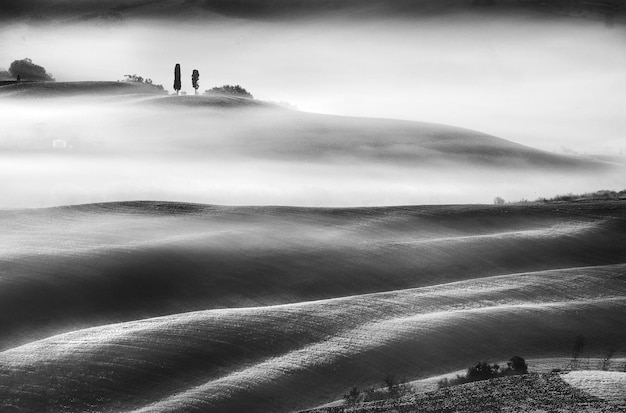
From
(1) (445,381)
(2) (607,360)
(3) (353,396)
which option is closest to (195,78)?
(2) (607,360)

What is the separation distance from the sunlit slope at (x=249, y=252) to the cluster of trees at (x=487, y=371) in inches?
166

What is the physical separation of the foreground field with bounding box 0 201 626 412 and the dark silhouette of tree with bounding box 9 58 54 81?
49292 millimetres

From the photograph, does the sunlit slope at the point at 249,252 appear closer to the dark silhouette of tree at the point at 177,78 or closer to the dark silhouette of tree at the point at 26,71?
the dark silhouette of tree at the point at 177,78

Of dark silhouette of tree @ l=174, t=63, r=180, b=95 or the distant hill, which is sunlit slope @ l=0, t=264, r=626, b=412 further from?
the distant hill

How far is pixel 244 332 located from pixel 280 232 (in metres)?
7.25

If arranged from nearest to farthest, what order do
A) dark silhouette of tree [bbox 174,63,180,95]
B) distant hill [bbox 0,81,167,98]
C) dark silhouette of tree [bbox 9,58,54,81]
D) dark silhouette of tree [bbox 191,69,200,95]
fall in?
dark silhouette of tree [bbox 191,69,200,95]
dark silhouette of tree [bbox 174,63,180,95]
distant hill [bbox 0,81,167,98]
dark silhouette of tree [bbox 9,58,54,81]

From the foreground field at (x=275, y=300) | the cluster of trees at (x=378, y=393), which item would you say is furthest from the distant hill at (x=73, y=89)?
the cluster of trees at (x=378, y=393)

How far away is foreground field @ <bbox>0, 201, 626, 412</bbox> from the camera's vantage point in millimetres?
11328

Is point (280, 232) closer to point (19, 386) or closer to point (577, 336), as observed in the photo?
point (577, 336)

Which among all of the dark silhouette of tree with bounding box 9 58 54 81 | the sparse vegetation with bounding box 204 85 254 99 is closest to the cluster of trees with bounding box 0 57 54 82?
the dark silhouette of tree with bounding box 9 58 54 81

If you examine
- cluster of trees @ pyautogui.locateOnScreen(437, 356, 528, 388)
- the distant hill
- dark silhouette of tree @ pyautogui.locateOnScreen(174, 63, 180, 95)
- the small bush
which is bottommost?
the small bush

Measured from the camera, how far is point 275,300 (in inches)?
603

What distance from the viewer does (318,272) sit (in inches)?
661

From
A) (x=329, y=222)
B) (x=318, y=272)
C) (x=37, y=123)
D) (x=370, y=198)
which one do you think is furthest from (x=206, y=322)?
(x=37, y=123)
